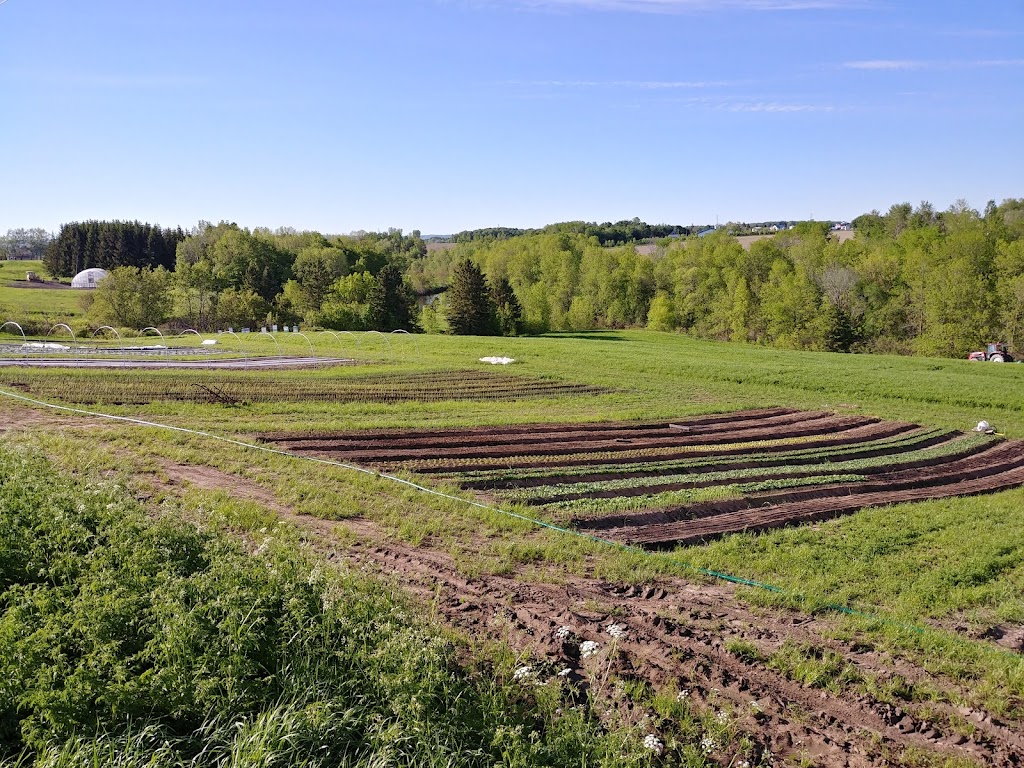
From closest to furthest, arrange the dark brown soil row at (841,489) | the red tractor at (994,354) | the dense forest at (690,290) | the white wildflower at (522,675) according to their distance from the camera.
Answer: the white wildflower at (522,675) → the dark brown soil row at (841,489) → the red tractor at (994,354) → the dense forest at (690,290)

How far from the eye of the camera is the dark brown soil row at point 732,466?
1202cm

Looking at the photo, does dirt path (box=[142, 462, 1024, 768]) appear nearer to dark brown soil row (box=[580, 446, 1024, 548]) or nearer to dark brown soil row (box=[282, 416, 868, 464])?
dark brown soil row (box=[580, 446, 1024, 548])

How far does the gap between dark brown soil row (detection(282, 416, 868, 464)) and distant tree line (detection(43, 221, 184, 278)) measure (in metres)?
Answer: 98.1

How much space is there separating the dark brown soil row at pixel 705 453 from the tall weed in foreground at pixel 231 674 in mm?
6509

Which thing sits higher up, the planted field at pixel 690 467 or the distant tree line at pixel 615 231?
the distant tree line at pixel 615 231

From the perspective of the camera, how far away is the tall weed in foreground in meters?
4.24

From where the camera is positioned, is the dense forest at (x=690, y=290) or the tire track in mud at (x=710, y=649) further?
the dense forest at (x=690, y=290)

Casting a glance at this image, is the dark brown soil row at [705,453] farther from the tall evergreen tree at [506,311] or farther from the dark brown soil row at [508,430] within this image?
the tall evergreen tree at [506,311]

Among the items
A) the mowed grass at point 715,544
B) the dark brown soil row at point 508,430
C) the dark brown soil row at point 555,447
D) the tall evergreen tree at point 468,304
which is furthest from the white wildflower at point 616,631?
the tall evergreen tree at point 468,304

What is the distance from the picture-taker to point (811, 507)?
1120 centimetres

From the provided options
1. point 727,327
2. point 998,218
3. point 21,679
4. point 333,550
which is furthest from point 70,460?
point 998,218

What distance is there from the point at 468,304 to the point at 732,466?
153ft

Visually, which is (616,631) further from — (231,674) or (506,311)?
(506,311)

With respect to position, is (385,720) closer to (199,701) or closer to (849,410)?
(199,701)
